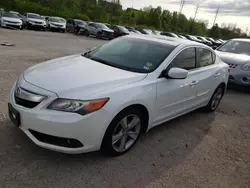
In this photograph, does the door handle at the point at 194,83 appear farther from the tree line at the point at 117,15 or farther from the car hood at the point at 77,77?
the tree line at the point at 117,15

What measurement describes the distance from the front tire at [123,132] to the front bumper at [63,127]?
0.15 m

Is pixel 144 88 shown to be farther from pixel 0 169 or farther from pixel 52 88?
pixel 0 169

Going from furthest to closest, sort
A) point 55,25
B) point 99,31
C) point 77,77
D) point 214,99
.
A: point 55,25
point 99,31
point 214,99
point 77,77

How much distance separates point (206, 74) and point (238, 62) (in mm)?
3629

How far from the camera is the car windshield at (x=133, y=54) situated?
12.4 ft

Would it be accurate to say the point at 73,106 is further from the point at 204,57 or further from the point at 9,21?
the point at 9,21

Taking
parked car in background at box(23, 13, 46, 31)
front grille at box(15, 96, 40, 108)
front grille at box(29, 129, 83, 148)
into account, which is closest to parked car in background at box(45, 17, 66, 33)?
parked car in background at box(23, 13, 46, 31)

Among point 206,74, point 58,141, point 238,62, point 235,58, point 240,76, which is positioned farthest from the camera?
point 235,58

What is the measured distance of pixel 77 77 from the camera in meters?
3.22

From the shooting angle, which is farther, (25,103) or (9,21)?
(9,21)

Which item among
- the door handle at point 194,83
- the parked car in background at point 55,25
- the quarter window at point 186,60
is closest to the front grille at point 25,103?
the quarter window at point 186,60

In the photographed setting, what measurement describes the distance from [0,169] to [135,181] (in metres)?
1.49

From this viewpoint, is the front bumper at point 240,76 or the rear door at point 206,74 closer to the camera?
the rear door at point 206,74

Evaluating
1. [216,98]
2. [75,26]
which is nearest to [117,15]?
[75,26]
